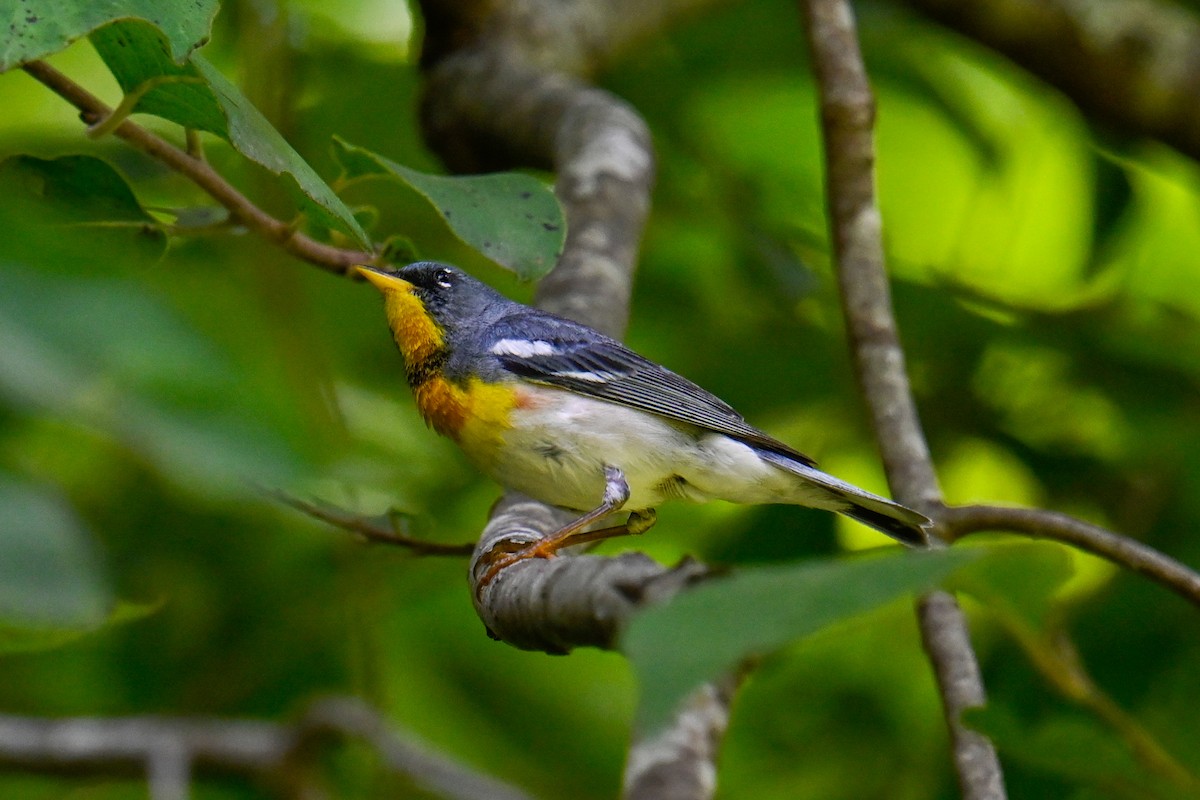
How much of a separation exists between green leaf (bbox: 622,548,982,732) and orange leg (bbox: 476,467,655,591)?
1178mm

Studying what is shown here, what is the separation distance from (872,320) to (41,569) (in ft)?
8.19

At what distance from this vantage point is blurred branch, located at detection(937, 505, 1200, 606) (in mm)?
2516

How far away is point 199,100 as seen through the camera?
83.7 inches

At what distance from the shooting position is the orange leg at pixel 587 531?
2.54 m

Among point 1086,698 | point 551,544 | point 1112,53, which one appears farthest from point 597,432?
point 1112,53

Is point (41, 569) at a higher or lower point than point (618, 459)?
lower

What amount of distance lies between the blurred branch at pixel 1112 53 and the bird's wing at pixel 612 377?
2.25 meters

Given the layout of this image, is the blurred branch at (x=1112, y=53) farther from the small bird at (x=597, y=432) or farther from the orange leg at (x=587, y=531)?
the orange leg at (x=587, y=531)

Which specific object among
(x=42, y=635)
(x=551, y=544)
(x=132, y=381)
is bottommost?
(x=42, y=635)

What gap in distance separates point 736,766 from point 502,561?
2.24 meters

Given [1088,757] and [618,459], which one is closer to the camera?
[1088,757]

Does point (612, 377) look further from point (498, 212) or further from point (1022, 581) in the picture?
point (1022, 581)

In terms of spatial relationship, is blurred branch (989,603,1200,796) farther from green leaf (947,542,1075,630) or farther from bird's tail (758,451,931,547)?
bird's tail (758,451,931,547)

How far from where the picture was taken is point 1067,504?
14.4 ft
